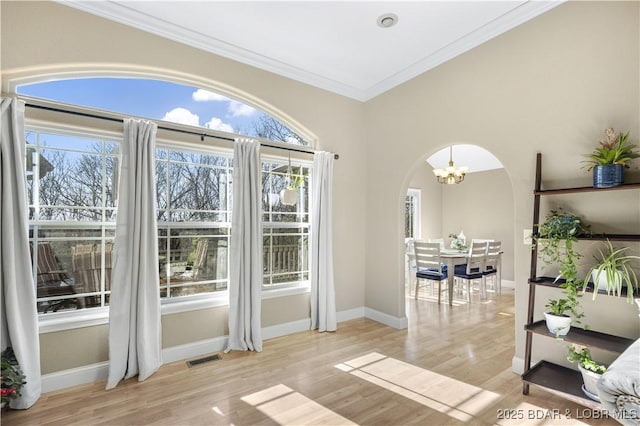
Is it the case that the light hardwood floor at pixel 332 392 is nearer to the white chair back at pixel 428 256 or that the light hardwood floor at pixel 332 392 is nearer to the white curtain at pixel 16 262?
the white curtain at pixel 16 262

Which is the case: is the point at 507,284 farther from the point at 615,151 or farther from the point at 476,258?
the point at 615,151

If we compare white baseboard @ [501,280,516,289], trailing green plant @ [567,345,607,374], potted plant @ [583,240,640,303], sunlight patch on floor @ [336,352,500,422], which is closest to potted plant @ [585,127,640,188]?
potted plant @ [583,240,640,303]

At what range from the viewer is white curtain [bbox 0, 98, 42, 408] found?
6.93ft

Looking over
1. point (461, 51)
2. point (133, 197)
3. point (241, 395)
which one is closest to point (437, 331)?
point (241, 395)

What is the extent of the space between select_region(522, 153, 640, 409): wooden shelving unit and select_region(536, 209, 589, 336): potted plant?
64 millimetres

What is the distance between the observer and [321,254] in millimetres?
3646

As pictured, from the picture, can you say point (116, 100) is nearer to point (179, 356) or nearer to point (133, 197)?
point (133, 197)

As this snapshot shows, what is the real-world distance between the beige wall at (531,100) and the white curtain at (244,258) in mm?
1736

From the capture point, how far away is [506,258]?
20.4 ft

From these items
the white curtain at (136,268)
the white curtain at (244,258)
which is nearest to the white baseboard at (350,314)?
the white curtain at (244,258)

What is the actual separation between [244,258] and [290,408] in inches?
56.7

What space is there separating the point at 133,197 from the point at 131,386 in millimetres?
1520

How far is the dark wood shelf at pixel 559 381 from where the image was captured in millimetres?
1981

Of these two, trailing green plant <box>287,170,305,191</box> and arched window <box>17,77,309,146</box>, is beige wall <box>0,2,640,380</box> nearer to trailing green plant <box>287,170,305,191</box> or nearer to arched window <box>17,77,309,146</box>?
arched window <box>17,77,309,146</box>
